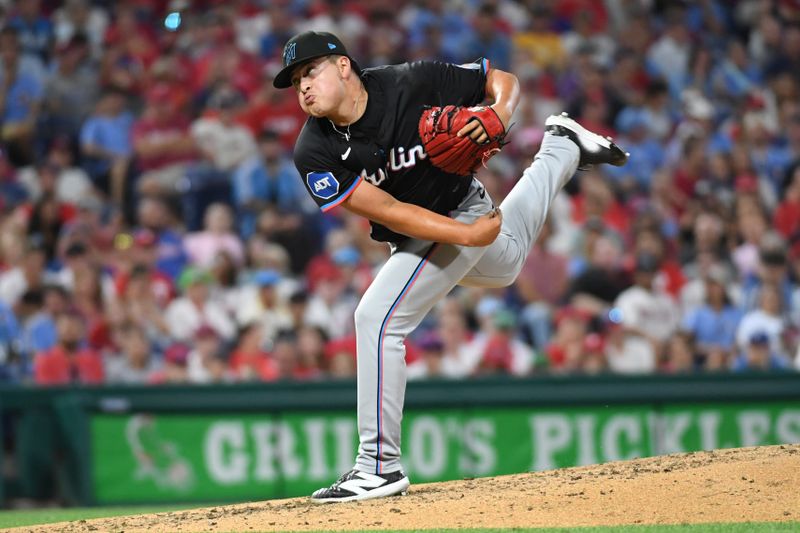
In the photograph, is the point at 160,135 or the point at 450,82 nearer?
the point at 450,82

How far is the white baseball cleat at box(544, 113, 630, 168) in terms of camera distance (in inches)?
217

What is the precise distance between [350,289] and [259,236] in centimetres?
98

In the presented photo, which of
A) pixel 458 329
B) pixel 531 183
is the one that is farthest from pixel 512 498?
pixel 458 329

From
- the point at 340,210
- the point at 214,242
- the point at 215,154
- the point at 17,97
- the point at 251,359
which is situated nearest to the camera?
the point at 251,359

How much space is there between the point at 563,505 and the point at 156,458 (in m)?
3.97

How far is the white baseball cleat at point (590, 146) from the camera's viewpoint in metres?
5.52

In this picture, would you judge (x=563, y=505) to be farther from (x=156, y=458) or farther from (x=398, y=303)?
(x=156, y=458)

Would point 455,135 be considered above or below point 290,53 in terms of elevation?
below

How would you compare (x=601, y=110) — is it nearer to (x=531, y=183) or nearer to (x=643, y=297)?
(x=643, y=297)

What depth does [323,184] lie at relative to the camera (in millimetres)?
4531

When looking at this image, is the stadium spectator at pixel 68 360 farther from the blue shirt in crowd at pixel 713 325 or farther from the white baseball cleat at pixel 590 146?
the blue shirt in crowd at pixel 713 325

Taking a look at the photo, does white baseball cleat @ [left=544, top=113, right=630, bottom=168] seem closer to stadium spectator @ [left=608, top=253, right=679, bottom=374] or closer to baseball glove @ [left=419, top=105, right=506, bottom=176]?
baseball glove @ [left=419, top=105, right=506, bottom=176]

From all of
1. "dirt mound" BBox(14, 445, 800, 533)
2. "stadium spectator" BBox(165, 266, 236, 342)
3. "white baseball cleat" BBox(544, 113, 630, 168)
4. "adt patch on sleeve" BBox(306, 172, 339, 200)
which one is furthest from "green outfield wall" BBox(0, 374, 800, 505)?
"adt patch on sleeve" BBox(306, 172, 339, 200)

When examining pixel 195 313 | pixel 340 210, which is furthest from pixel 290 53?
pixel 340 210
